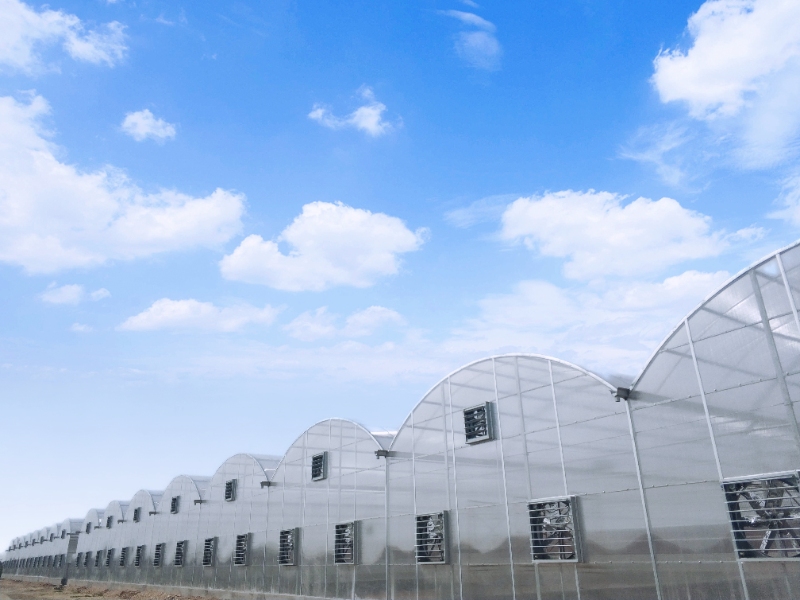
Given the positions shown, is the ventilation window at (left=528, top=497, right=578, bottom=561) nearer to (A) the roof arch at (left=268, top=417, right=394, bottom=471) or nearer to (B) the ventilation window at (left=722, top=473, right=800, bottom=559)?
(B) the ventilation window at (left=722, top=473, right=800, bottom=559)

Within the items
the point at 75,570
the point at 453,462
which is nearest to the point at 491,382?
the point at 453,462

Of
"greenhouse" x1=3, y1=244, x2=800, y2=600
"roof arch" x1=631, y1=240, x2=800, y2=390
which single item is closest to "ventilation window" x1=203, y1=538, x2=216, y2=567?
"greenhouse" x1=3, y1=244, x2=800, y2=600

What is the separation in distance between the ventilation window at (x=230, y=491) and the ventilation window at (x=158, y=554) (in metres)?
13.3

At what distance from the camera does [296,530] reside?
31.3 metres

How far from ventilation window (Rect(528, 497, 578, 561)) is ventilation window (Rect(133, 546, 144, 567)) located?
43.7m

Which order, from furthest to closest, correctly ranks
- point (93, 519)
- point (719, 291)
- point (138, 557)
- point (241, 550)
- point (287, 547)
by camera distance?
point (93, 519), point (138, 557), point (241, 550), point (287, 547), point (719, 291)

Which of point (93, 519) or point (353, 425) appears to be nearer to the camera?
point (353, 425)

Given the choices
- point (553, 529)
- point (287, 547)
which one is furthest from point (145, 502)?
point (553, 529)

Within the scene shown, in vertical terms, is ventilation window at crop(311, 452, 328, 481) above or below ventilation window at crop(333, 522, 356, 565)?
above

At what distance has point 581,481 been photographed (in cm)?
1780

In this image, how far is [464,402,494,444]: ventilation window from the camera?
2113 centimetres

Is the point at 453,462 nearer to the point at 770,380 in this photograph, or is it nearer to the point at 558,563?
the point at 558,563

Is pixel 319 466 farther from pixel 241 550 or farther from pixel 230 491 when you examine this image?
pixel 230 491

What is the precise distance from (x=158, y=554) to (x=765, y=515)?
46.1 meters
